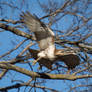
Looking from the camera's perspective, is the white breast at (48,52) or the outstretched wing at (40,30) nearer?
the outstretched wing at (40,30)

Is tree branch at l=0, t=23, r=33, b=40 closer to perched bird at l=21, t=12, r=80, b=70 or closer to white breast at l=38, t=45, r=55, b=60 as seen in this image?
perched bird at l=21, t=12, r=80, b=70

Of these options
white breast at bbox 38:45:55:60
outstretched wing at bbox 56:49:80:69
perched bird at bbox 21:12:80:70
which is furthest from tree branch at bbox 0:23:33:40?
outstretched wing at bbox 56:49:80:69

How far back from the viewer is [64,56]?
463 centimetres

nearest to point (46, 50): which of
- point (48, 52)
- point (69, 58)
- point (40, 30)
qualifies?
point (48, 52)

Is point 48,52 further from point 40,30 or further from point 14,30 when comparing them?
point 14,30

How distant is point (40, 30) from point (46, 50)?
54 cm

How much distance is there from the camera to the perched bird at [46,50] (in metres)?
4.07

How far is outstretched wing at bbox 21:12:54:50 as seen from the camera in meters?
4.03

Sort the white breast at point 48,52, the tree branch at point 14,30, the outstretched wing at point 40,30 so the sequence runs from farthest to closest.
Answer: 1. the white breast at point 48,52
2. the tree branch at point 14,30
3. the outstretched wing at point 40,30

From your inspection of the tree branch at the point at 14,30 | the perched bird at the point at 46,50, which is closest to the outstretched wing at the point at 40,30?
the perched bird at the point at 46,50

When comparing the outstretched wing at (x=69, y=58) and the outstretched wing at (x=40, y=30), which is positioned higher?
the outstretched wing at (x=40, y=30)

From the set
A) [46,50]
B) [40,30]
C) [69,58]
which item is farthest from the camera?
[69,58]

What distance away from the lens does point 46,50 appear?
175 inches

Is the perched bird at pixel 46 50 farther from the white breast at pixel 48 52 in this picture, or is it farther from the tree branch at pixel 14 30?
the tree branch at pixel 14 30
